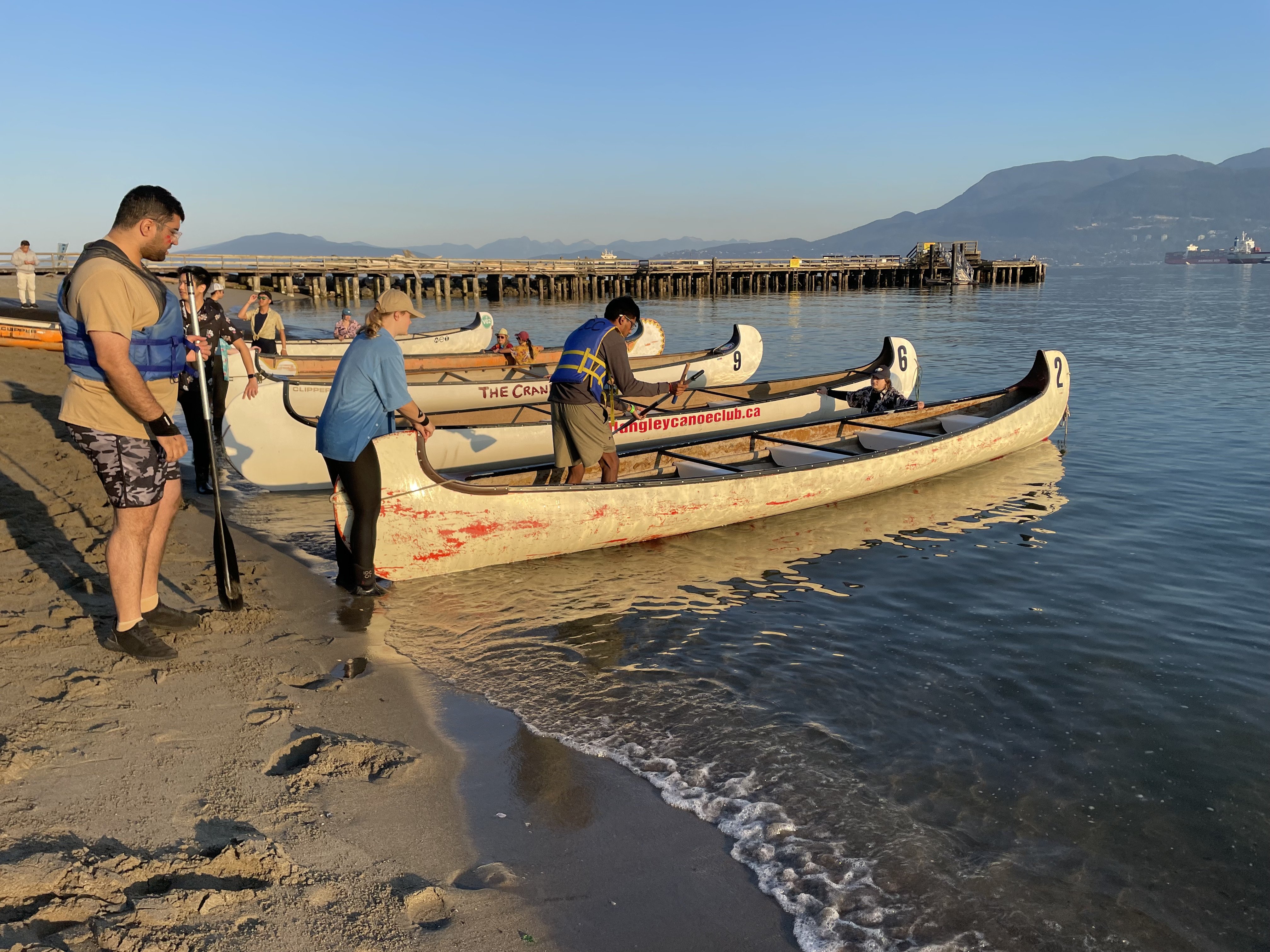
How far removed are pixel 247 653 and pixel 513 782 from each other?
6.97ft

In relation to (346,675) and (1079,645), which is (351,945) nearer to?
(346,675)

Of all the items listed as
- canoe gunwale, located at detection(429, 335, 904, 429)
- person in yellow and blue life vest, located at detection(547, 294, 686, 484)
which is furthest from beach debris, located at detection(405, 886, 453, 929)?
canoe gunwale, located at detection(429, 335, 904, 429)

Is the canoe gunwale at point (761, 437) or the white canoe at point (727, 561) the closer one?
the white canoe at point (727, 561)

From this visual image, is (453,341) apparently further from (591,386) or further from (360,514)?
(360,514)

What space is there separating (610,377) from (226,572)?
→ 12.1ft

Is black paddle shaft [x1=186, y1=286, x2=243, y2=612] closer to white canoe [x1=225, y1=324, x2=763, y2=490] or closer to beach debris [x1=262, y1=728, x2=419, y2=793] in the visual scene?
beach debris [x1=262, y1=728, x2=419, y2=793]

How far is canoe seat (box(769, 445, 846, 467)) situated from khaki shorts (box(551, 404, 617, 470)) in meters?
2.93

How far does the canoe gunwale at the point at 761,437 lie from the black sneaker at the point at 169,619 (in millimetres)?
1613

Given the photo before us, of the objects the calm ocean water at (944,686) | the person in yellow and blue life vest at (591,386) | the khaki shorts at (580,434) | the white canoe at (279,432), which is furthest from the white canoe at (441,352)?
the calm ocean water at (944,686)

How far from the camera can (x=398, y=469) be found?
20.7ft

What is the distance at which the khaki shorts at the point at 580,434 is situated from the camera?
768cm

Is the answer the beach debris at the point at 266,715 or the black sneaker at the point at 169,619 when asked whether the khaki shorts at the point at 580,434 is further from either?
the beach debris at the point at 266,715

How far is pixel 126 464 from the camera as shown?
4402mm

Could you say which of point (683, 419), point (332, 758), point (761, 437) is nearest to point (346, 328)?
point (683, 419)
